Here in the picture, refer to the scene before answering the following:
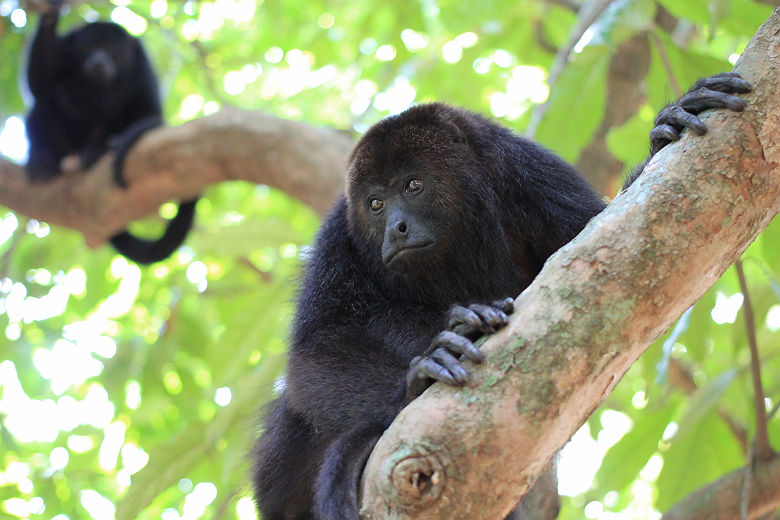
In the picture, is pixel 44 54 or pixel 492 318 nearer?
pixel 492 318

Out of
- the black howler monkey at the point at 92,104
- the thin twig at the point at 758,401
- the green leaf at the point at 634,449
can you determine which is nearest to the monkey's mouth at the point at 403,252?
the thin twig at the point at 758,401

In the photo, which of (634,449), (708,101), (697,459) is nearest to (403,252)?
(708,101)

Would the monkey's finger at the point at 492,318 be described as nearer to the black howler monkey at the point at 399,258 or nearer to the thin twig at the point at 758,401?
the black howler monkey at the point at 399,258

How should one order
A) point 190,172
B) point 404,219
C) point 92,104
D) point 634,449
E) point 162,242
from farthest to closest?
point 92,104
point 162,242
point 190,172
point 634,449
point 404,219

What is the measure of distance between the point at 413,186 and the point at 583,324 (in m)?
1.18

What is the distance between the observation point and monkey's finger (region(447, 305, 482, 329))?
1.53 m

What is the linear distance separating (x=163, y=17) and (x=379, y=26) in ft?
5.10

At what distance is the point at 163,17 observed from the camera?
5.20 metres

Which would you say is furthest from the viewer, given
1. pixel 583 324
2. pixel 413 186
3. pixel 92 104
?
pixel 92 104

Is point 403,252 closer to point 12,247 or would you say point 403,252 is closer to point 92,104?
point 12,247

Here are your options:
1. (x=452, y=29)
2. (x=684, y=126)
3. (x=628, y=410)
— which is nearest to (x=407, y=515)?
(x=684, y=126)

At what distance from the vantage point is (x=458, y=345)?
148cm

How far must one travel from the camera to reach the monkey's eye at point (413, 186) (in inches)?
98.2

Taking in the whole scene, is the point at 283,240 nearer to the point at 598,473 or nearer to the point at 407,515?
the point at 598,473
